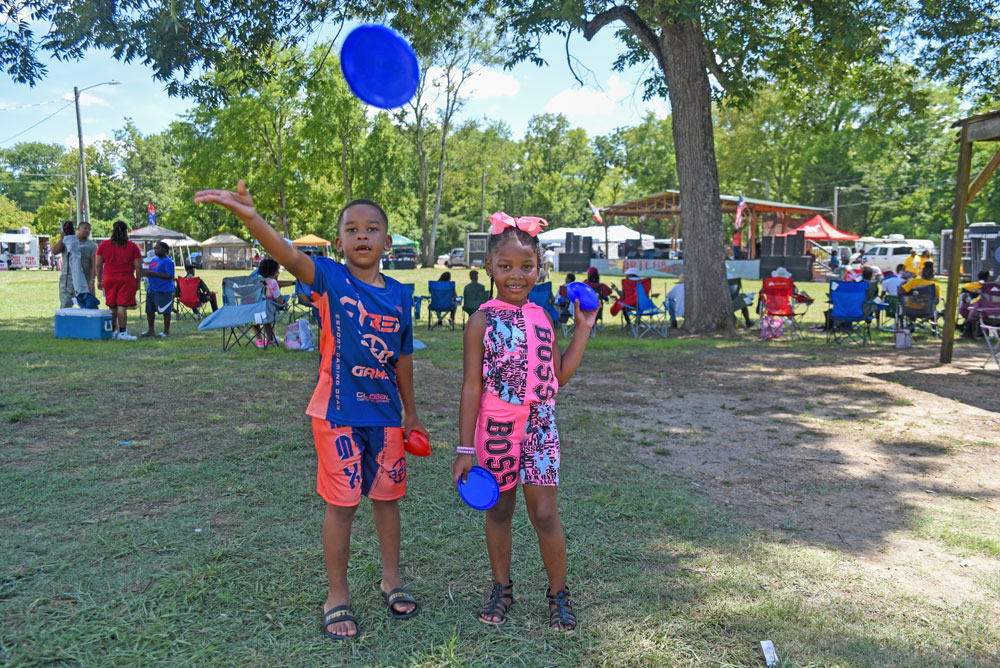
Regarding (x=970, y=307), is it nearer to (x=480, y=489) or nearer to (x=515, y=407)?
(x=515, y=407)

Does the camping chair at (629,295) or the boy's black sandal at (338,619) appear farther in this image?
the camping chair at (629,295)

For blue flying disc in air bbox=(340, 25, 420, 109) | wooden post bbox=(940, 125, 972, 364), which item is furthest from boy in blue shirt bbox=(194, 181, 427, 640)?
wooden post bbox=(940, 125, 972, 364)

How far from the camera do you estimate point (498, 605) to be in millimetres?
2973

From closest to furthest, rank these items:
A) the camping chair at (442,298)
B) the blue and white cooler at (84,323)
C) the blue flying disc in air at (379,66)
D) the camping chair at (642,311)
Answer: the blue flying disc in air at (379,66), the blue and white cooler at (84,323), the camping chair at (642,311), the camping chair at (442,298)

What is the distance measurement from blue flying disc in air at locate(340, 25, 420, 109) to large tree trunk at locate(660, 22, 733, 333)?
9655 mm

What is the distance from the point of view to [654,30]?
13836 mm

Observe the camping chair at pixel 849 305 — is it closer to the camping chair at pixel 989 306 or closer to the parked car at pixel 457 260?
the camping chair at pixel 989 306

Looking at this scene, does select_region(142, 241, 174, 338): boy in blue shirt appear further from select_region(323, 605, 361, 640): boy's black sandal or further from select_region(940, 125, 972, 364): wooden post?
select_region(940, 125, 972, 364): wooden post

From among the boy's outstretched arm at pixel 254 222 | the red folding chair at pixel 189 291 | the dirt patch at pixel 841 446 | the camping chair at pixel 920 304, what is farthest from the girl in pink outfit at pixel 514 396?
the red folding chair at pixel 189 291

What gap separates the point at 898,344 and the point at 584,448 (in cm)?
837

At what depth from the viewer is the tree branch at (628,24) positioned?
1266 centimetres

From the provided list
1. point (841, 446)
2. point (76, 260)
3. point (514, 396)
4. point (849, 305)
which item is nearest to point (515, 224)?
point (514, 396)

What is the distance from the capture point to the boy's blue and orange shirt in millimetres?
2820

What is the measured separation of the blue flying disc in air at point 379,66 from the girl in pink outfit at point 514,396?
48.1 inches
